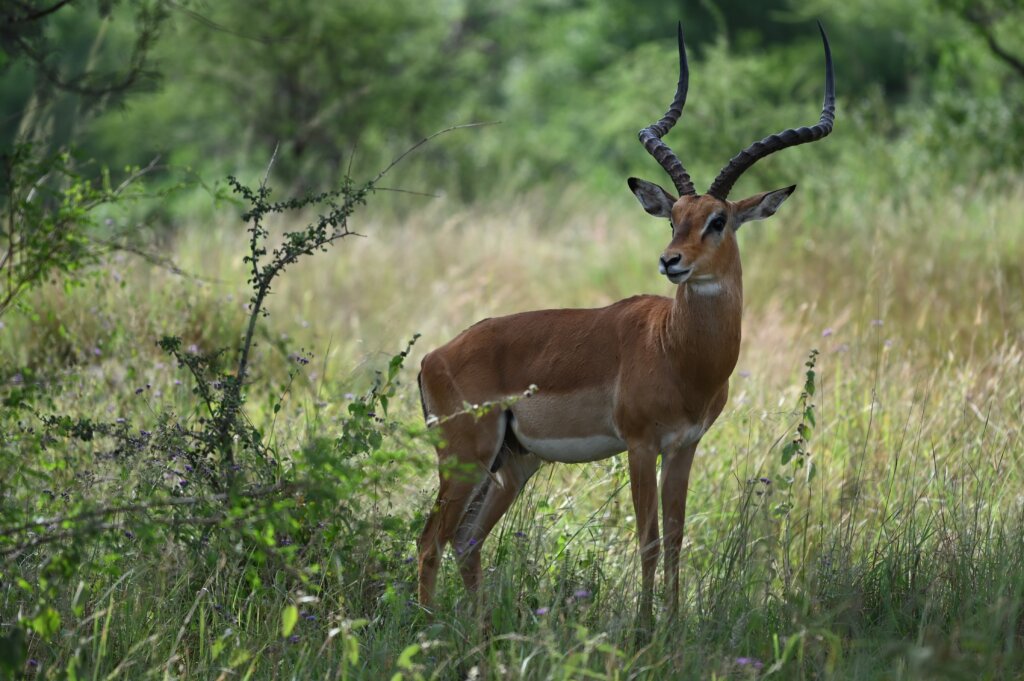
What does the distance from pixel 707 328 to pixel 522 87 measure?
2213 centimetres

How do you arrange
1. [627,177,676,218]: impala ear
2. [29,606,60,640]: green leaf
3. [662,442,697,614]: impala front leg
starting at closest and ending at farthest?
[29,606,60,640]: green leaf, [662,442,697,614]: impala front leg, [627,177,676,218]: impala ear

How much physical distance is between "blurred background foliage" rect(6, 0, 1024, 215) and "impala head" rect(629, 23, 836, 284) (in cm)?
225

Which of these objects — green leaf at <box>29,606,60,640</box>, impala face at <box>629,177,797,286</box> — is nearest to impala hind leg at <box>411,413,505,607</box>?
impala face at <box>629,177,797,286</box>

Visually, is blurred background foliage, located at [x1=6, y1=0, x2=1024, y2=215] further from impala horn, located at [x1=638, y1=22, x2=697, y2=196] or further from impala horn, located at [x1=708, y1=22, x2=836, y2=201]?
impala horn, located at [x1=708, y1=22, x2=836, y2=201]

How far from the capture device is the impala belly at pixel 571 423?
4.91 m

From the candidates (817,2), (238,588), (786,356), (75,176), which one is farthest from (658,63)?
(238,588)

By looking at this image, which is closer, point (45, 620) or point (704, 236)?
point (45, 620)

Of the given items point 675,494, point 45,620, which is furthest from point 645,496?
point 45,620

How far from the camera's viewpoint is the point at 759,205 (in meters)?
5.03

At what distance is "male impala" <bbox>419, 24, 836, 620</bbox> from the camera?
4.75 m

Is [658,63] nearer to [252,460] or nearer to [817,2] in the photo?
[817,2]

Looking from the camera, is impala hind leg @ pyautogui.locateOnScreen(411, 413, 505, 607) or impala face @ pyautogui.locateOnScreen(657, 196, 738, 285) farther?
impala hind leg @ pyautogui.locateOnScreen(411, 413, 505, 607)

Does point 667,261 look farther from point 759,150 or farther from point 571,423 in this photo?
point 571,423

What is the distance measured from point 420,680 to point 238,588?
1067mm
